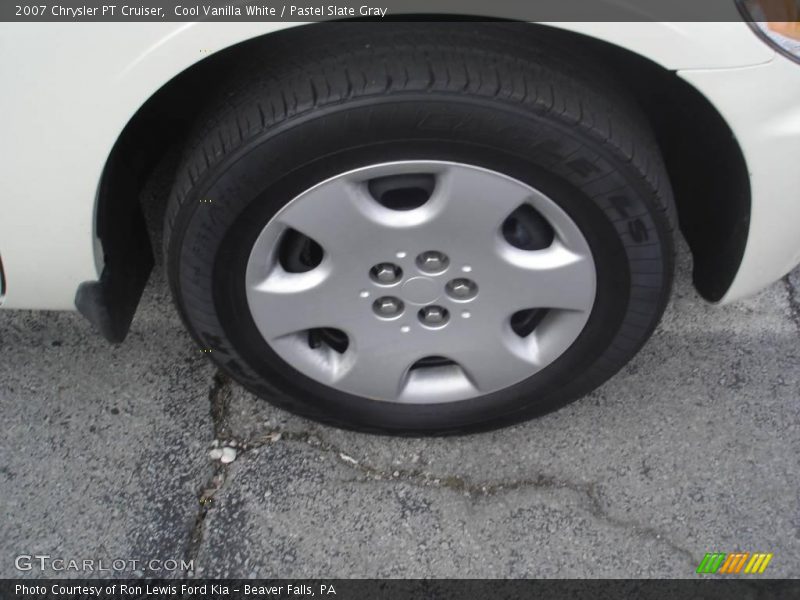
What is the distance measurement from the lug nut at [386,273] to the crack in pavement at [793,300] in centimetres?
119

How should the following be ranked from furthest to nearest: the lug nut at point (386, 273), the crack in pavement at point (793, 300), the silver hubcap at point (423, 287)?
the crack in pavement at point (793, 300) → the lug nut at point (386, 273) → the silver hubcap at point (423, 287)

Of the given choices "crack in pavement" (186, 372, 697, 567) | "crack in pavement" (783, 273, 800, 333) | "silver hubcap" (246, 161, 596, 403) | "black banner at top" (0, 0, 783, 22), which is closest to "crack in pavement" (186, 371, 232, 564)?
"crack in pavement" (186, 372, 697, 567)

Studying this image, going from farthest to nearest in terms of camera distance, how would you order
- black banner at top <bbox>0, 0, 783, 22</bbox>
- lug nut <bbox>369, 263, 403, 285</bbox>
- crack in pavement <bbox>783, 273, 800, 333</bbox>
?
crack in pavement <bbox>783, 273, 800, 333</bbox>, lug nut <bbox>369, 263, 403, 285</bbox>, black banner at top <bbox>0, 0, 783, 22</bbox>

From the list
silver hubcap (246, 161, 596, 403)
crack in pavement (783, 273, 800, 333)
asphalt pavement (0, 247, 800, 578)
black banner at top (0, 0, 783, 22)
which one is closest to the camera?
black banner at top (0, 0, 783, 22)

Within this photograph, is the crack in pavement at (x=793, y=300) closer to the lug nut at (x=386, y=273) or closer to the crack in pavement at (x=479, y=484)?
the crack in pavement at (x=479, y=484)

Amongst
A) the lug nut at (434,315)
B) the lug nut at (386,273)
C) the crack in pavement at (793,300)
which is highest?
the lug nut at (386,273)

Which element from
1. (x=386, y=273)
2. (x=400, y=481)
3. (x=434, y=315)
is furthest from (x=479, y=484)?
(x=386, y=273)

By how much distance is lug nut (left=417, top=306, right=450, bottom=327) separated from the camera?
167cm

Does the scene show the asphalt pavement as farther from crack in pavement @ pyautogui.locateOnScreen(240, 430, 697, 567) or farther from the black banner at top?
the black banner at top

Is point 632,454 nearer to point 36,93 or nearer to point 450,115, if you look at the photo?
point 450,115

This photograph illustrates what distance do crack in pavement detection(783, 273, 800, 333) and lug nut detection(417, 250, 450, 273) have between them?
3.68ft

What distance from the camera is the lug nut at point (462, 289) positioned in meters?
1.61

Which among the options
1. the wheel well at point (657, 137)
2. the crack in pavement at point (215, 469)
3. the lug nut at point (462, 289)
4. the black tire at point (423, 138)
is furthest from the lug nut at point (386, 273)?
the crack in pavement at point (215, 469)

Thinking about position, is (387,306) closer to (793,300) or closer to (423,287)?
(423,287)
